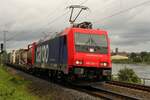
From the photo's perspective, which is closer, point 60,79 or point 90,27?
point 90,27

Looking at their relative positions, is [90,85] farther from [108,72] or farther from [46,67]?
[46,67]

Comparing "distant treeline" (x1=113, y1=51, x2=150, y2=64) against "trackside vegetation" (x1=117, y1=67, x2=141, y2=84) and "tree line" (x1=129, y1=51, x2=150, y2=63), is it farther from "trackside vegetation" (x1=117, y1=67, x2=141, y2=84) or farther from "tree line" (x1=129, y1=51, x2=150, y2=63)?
"trackside vegetation" (x1=117, y1=67, x2=141, y2=84)

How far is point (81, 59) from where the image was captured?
21.0 meters

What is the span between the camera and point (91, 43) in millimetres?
21859

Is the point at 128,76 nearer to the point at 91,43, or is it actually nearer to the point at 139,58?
the point at 91,43

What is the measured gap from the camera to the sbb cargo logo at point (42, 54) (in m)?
28.0

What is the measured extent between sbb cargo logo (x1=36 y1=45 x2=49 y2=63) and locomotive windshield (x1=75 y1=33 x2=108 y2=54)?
6.18m

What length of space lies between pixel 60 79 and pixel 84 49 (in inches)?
164

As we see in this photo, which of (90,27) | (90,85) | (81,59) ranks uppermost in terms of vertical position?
(90,27)

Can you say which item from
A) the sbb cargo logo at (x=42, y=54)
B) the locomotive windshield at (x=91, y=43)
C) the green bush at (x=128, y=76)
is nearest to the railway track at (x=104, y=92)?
the locomotive windshield at (x=91, y=43)

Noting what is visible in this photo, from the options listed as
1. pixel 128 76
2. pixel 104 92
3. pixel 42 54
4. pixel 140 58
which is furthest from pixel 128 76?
pixel 140 58

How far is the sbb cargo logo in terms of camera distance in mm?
27969

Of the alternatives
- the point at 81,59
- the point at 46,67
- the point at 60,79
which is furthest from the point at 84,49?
the point at 46,67

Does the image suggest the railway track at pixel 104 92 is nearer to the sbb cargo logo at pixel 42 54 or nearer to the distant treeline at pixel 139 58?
the sbb cargo logo at pixel 42 54
